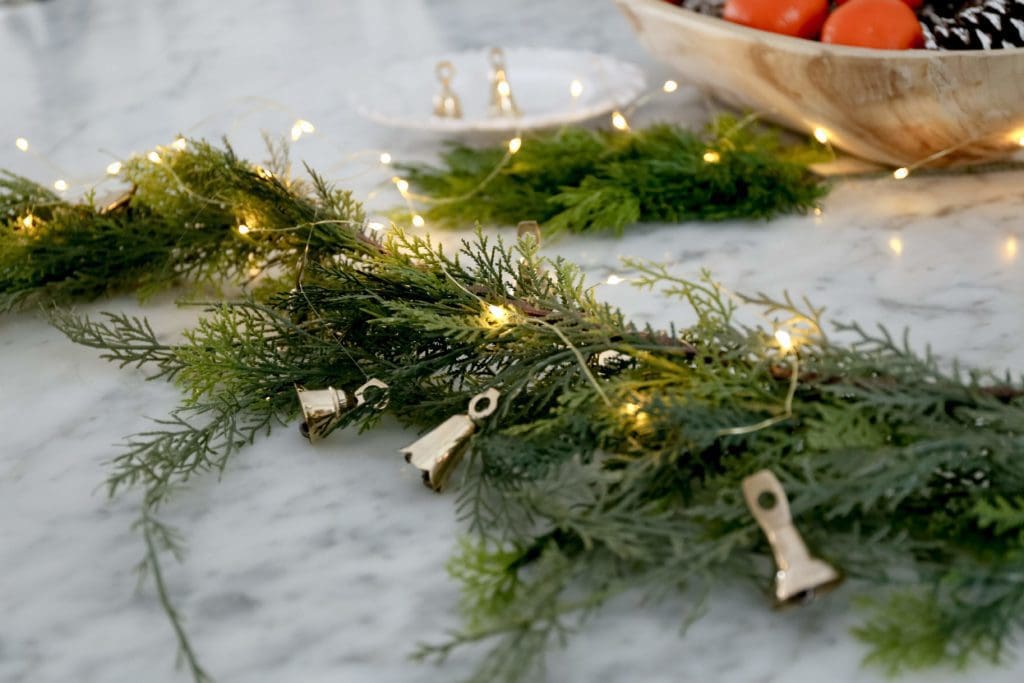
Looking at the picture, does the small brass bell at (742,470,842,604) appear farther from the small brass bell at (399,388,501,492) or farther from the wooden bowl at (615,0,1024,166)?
the wooden bowl at (615,0,1024,166)

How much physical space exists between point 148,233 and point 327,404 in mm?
342

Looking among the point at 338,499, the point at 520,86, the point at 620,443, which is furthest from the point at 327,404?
the point at 520,86

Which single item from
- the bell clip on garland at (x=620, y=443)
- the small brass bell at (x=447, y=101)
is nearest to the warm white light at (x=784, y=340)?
the bell clip on garland at (x=620, y=443)

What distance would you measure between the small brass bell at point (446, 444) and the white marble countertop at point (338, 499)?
17mm

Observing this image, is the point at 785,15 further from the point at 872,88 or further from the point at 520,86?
the point at 520,86

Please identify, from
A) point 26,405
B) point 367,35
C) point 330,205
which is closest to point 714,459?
point 330,205

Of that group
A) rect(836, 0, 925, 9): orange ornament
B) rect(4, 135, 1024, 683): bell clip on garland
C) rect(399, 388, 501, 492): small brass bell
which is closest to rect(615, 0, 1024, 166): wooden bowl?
rect(836, 0, 925, 9): orange ornament

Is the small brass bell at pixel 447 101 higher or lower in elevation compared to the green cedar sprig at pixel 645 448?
lower

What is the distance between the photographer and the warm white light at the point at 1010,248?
87cm

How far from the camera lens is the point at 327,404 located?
2.18ft

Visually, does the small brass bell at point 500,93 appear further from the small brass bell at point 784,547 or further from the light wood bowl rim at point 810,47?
the small brass bell at point 784,547

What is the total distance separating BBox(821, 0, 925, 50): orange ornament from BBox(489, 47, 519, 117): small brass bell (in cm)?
38

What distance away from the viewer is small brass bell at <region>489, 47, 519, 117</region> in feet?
4.09

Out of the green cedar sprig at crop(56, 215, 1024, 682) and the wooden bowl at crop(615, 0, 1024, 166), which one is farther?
the wooden bowl at crop(615, 0, 1024, 166)
